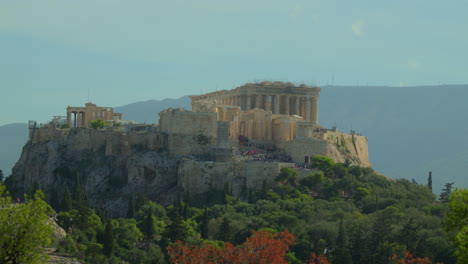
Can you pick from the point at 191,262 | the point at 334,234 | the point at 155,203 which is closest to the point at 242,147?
the point at 155,203

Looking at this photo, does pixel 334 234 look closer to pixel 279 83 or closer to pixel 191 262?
pixel 191 262

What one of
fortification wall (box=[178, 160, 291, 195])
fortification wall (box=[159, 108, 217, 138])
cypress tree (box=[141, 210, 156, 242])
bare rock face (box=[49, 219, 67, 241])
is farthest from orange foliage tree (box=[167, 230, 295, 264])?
fortification wall (box=[159, 108, 217, 138])

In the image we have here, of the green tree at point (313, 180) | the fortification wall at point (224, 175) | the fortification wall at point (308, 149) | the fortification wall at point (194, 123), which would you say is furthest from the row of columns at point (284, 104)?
the green tree at point (313, 180)

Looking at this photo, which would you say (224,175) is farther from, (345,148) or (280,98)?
(280,98)

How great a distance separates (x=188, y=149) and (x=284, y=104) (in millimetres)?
21419

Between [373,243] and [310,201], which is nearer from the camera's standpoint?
[373,243]

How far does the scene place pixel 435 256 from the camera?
2992 inches

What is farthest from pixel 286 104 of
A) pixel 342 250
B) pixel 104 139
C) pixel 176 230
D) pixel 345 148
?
pixel 342 250

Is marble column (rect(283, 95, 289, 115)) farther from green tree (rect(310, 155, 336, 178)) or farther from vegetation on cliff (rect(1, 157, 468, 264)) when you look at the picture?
vegetation on cliff (rect(1, 157, 468, 264))

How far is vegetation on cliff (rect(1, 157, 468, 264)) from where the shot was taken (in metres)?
73.1

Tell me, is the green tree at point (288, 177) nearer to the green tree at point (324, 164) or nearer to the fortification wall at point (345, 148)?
the green tree at point (324, 164)

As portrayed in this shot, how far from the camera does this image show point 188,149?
10712 cm

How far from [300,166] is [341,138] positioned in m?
14.2

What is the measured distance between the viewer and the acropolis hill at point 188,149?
10200 cm
